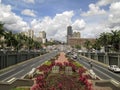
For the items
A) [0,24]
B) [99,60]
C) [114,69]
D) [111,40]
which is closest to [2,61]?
[0,24]

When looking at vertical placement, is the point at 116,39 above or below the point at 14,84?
above

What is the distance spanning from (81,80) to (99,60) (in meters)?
85.1

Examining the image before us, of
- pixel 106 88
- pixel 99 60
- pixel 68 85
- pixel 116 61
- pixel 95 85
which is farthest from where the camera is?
pixel 99 60

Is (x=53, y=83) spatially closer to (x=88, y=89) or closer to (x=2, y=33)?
(x=88, y=89)

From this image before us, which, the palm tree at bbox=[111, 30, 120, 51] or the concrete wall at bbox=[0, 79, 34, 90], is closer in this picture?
the concrete wall at bbox=[0, 79, 34, 90]

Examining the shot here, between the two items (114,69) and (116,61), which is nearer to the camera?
(114,69)

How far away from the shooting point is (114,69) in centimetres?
5953

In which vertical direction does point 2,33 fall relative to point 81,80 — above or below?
above

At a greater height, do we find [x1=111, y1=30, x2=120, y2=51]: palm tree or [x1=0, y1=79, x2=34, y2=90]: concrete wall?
[x1=111, y1=30, x2=120, y2=51]: palm tree

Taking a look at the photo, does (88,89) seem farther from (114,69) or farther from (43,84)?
(114,69)

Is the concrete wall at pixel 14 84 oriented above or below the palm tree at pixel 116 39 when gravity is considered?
below

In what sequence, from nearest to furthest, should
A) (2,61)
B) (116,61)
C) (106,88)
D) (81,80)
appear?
(81,80) < (106,88) < (2,61) < (116,61)

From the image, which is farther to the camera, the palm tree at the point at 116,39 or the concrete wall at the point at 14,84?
the palm tree at the point at 116,39

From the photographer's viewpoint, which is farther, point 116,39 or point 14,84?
point 116,39
